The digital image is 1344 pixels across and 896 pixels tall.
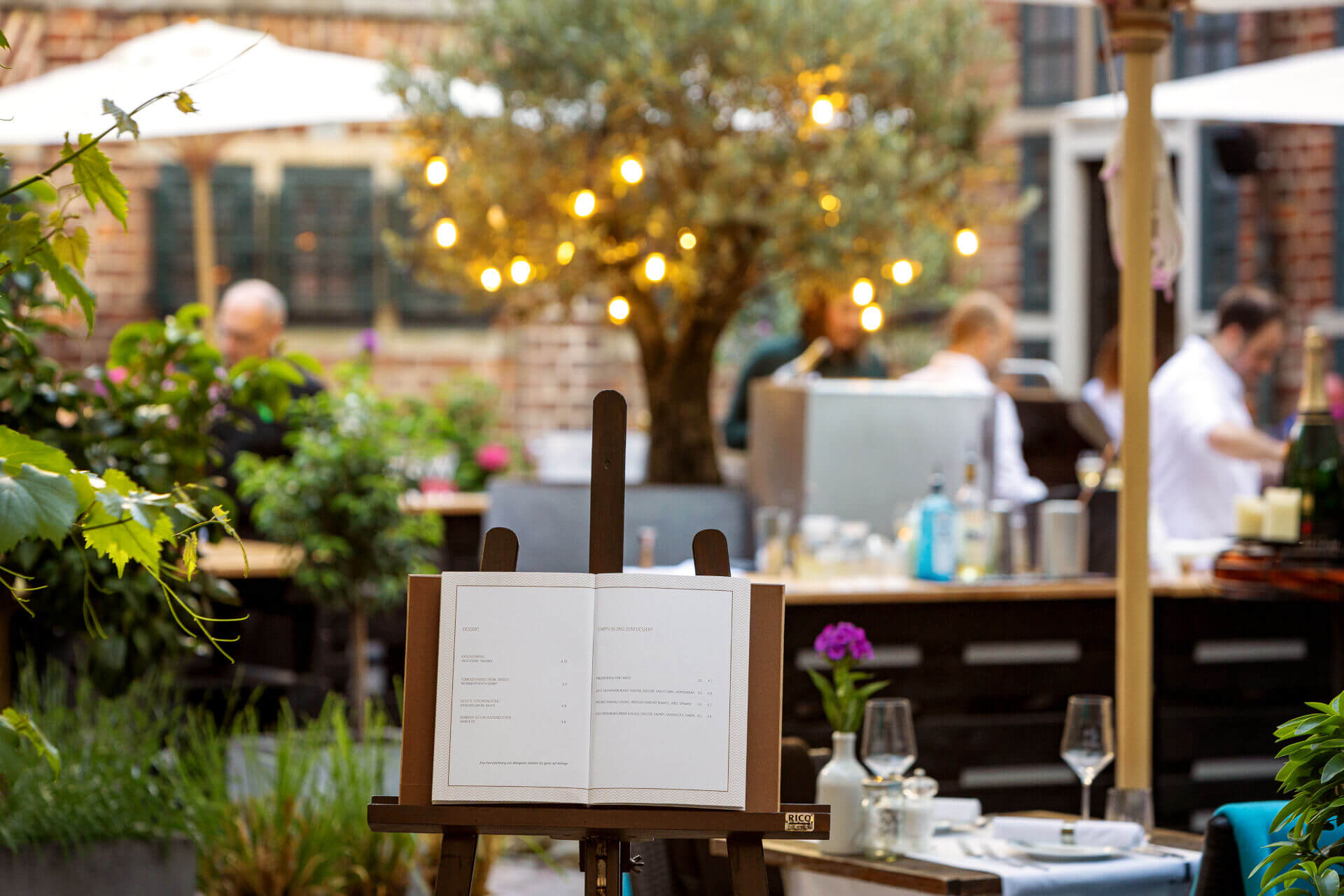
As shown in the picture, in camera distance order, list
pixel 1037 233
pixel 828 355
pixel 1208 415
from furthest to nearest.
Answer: pixel 1037 233, pixel 828 355, pixel 1208 415

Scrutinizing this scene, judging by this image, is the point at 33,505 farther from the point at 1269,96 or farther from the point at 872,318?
the point at 1269,96

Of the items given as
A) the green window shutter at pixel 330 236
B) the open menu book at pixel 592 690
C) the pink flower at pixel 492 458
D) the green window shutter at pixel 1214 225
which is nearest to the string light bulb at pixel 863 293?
the pink flower at pixel 492 458

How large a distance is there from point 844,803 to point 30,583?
6.13 ft

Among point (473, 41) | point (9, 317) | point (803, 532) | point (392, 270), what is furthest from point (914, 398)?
point (392, 270)

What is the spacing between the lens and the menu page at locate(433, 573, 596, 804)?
6.98 ft

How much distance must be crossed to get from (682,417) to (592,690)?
4.64 meters

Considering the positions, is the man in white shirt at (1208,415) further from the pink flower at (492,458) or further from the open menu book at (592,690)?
the pink flower at (492,458)

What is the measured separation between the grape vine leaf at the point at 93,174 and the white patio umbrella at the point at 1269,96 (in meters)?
3.98

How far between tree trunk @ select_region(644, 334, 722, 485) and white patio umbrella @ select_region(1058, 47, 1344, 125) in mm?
1906

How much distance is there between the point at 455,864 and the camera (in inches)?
85.4

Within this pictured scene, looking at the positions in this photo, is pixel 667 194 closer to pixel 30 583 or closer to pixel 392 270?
pixel 30 583

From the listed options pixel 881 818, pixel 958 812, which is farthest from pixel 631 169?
pixel 881 818

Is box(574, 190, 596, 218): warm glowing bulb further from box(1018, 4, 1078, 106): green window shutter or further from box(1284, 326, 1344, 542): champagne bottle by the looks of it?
box(1018, 4, 1078, 106): green window shutter

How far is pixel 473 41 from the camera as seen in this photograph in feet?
21.9
